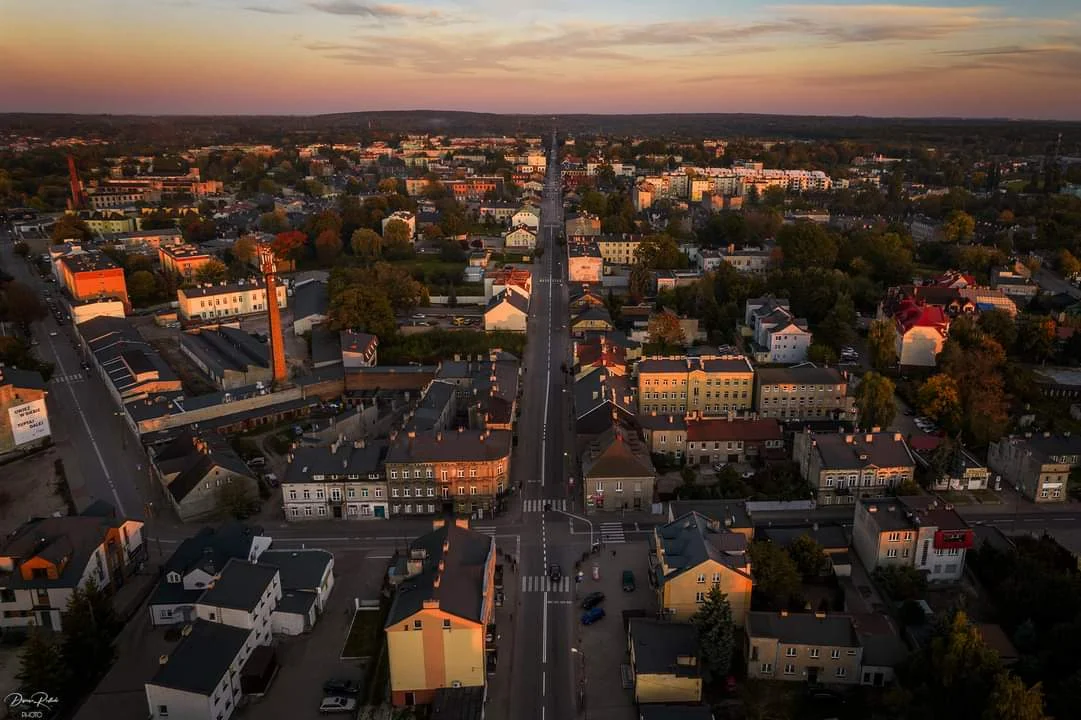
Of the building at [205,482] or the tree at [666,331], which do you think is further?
the tree at [666,331]

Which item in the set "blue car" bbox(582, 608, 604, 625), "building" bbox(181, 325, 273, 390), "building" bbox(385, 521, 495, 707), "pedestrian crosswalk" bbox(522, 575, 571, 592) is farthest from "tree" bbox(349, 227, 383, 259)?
"building" bbox(385, 521, 495, 707)

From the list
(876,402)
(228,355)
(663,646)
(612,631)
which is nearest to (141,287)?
(228,355)

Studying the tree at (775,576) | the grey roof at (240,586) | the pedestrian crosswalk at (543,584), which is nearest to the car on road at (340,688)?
the grey roof at (240,586)

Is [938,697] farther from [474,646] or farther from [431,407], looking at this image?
[431,407]

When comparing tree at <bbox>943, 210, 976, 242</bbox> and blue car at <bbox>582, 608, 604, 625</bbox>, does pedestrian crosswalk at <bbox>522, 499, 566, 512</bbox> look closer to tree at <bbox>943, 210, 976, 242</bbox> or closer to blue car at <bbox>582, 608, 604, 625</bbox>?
blue car at <bbox>582, 608, 604, 625</bbox>

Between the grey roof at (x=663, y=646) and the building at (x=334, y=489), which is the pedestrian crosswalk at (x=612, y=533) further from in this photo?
the building at (x=334, y=489)

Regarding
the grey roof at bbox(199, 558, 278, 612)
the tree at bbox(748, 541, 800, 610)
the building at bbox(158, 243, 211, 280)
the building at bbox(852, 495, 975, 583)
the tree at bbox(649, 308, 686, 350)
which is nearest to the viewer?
the grey roof at bbox(199, 558, 278, 612)

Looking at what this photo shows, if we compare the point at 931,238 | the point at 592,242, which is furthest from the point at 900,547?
the point at 931,238
